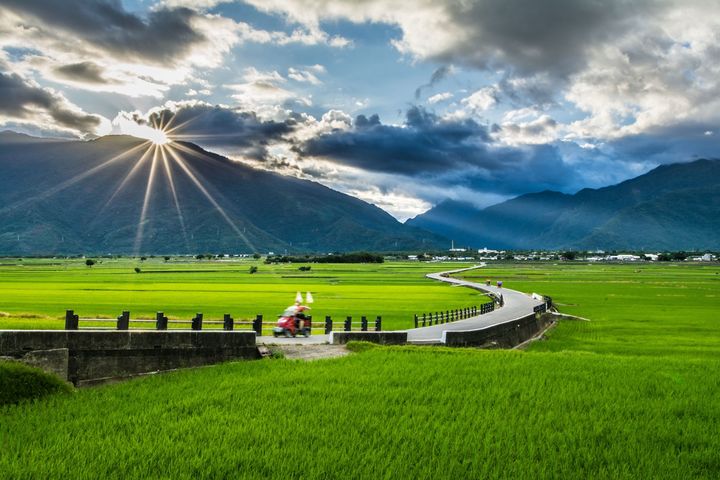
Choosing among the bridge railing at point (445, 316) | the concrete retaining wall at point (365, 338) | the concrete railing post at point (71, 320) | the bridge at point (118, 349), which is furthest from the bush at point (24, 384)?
the bridge railing at point (445, 316)

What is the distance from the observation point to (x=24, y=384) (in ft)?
38.2

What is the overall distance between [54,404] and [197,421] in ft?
11.6

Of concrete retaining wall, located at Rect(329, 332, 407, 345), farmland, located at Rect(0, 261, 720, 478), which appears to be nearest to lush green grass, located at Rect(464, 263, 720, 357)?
concrete retaining wall, located at Rect(329, 332, 407, 345)

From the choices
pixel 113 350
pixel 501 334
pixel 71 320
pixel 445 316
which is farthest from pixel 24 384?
pixel 445 316

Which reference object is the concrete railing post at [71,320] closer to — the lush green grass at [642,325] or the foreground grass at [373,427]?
the foreground grass at [373,427]

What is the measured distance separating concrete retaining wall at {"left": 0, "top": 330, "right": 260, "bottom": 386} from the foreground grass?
52.4 inches

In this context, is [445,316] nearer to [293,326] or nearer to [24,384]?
[293,326]

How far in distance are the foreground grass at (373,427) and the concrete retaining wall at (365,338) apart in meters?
8.13

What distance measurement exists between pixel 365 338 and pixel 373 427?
13832 mm

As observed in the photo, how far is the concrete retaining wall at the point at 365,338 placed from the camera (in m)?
23.4

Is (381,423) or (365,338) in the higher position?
(381,423)

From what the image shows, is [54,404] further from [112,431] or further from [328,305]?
[328,305]

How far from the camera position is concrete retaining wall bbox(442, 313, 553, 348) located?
24.5m

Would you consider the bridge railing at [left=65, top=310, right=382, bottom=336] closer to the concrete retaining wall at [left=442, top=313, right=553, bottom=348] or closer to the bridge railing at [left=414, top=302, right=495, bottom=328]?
the bridge railing at [left=414, top=302, right=495, bottom=328]
